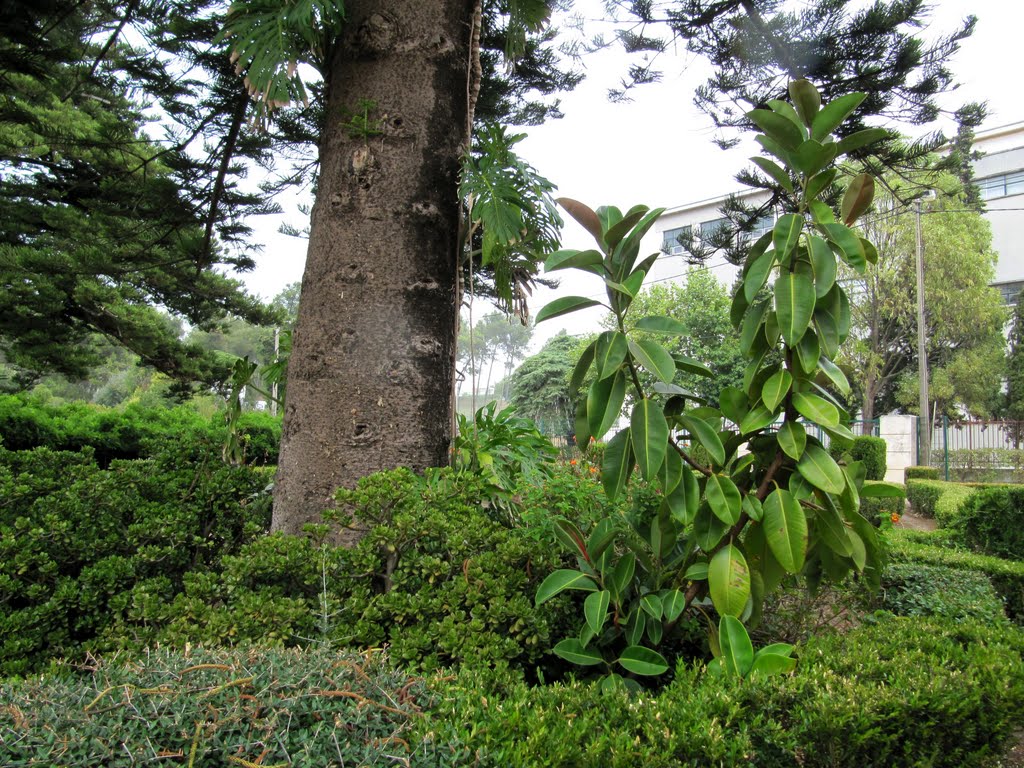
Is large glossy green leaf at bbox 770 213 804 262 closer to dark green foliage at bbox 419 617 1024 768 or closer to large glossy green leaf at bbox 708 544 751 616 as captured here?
large glossy green leaf at bbox 708 544 751 616

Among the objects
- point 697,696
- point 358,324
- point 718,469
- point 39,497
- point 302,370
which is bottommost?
point 697,696

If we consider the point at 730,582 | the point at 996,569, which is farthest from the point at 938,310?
the point at 730,582

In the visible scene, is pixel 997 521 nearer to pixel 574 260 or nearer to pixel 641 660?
Answer: pixel 641 660

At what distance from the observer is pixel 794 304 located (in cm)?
167

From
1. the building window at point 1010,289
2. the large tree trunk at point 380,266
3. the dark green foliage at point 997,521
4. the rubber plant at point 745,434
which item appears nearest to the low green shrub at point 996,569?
the dark green foliage at point 997,521

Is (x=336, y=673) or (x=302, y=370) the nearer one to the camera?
(x=336, y=673)

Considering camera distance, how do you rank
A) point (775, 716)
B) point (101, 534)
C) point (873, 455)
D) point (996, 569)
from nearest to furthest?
point (775, 716), point (101, 534), point (996, 569), point (873, 455)

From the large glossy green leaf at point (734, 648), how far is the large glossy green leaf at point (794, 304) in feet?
2.39

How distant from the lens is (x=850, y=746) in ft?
4.61

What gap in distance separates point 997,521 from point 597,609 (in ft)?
20.2

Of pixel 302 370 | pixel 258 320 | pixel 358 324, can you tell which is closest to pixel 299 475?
pixel 302 370

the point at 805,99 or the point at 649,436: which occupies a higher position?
the point at 805,99

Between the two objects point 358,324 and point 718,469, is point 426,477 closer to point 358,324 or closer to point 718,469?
point 358,324

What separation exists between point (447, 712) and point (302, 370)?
1.80 m
